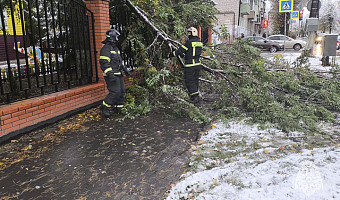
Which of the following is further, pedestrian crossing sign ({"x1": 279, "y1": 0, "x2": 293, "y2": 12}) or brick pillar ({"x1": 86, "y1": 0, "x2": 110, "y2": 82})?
pedestrian crossing sign ({"x1": 279, "y1": 0, "x2": 293, "y2": 12})

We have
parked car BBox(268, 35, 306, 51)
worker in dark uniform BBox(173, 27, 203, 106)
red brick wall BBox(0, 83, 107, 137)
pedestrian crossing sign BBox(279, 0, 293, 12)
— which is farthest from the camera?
parked car BBox(268, 35, 306, 51)

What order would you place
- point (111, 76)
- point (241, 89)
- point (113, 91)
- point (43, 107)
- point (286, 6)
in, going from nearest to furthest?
point (43, 107) → point (111, 76) → point (113, 91) → point (241, 89) → point (286, 6)

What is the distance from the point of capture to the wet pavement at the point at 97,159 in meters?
3.09

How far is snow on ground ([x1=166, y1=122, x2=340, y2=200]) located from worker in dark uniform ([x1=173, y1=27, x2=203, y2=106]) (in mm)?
2116

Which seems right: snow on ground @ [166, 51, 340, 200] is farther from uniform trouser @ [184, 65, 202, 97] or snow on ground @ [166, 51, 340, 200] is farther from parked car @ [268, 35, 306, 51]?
parked car @ [268, 35, 306, 51]

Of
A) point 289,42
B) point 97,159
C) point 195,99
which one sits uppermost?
point 289,42

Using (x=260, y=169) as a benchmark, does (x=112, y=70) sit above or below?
above

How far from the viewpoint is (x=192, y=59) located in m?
6.57

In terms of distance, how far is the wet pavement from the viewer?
3094 millimetres

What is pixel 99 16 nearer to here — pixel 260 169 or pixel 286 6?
pixel 260 169

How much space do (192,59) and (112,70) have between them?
2.06 meters

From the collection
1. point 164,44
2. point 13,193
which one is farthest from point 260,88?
point 13,193

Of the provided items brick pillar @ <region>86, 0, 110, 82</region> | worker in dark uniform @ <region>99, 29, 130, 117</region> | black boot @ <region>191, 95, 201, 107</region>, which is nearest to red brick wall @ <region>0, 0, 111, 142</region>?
brick pillar @ <region>86, 0, 110, 82</region>

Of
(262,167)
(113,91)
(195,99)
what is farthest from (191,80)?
(262,167)
